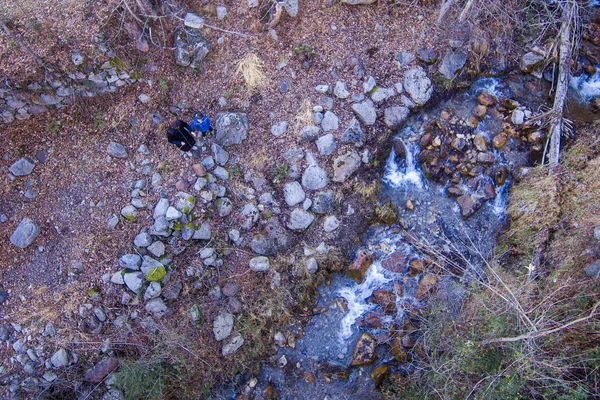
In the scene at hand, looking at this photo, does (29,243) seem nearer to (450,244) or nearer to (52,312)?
(52,312)

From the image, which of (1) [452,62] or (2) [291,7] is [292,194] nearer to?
(2) [291,7]

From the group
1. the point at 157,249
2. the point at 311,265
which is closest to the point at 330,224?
the point at 311,265

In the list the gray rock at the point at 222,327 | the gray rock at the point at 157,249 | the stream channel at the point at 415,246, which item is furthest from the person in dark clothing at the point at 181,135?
the stream channel at the point at 415,246

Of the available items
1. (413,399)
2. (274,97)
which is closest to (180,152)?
(274,97)

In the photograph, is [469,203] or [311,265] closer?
[311,265]

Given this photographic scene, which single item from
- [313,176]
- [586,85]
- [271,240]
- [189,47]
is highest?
[189,47]

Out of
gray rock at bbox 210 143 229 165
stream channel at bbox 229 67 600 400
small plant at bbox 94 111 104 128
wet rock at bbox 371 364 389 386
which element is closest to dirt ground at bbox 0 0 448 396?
small plant at bbox 94 111 104 128

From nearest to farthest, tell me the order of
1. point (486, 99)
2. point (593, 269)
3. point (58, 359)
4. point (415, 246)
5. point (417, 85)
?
point (593, 269), point (58, 359), point (415, 246), point (417, 85), point (486, 99)
